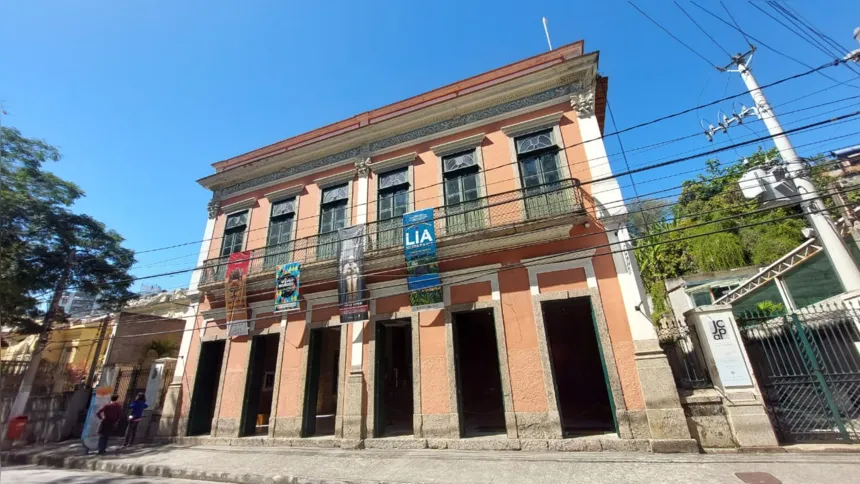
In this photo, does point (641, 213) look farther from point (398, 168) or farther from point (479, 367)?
point (479, 367)

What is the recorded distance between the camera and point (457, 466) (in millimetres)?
6227

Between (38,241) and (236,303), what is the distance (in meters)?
7.60

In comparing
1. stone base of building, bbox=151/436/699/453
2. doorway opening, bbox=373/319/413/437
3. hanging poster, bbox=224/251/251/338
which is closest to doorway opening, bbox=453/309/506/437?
doorway opening, bbox=373/319/413/437

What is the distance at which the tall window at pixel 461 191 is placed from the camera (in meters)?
9.18

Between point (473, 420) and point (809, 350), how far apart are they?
7.61 meters

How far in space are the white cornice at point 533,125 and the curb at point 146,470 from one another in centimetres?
862

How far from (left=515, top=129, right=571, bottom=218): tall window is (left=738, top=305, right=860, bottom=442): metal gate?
14.9 feet

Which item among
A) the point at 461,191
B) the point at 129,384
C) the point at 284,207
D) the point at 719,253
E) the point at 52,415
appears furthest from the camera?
the point at 719,253

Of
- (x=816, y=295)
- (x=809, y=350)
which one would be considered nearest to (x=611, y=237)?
(x=809, y=350)

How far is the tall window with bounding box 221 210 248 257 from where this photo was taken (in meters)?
12.1

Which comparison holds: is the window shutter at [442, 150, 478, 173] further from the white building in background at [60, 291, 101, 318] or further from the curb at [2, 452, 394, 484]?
the white building in background at [60, 291, 101, 318]

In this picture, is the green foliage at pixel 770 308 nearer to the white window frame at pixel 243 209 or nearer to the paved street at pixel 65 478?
the paved street at pixel 65 478

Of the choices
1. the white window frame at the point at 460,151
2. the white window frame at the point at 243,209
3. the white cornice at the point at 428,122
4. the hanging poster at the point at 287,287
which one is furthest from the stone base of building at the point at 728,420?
the white window frame at the point at 243,209

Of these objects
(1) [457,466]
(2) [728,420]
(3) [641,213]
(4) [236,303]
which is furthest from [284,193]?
(2) [728,420]
